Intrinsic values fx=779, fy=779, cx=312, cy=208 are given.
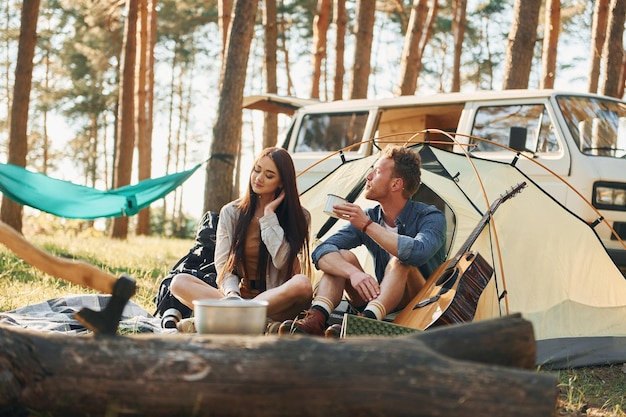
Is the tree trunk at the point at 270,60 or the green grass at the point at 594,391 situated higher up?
the tree trunk at the point at 270,60

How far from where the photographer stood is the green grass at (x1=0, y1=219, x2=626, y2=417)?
3335 millimetres

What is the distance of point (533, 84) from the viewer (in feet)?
80.9

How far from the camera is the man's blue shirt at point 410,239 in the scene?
12.6 feet

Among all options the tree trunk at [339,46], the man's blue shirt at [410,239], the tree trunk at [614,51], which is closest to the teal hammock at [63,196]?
the man's blue shirt at [410,239]

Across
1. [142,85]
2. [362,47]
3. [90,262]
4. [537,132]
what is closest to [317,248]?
[537,132]

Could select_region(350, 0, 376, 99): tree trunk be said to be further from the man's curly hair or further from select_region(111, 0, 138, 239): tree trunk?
the man's curly hair

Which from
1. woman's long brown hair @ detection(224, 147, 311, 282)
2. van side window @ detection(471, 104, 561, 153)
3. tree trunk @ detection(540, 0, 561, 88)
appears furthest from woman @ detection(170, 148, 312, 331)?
tree trunk @ detection(540, 0, 561, 88)

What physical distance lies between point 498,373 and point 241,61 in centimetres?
550

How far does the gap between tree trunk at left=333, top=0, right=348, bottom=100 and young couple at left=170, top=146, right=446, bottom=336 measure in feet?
27.0

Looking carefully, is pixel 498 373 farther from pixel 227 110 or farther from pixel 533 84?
pixel 533 84

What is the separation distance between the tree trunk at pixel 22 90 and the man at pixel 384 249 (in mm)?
5948

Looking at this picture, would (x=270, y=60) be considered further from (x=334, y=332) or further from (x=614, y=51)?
(x=334, y=332)

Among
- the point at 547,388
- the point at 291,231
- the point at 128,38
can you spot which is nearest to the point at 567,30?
the point at 128,38

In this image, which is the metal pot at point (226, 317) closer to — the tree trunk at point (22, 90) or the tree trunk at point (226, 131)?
the tree trunk at point (226, 131)
